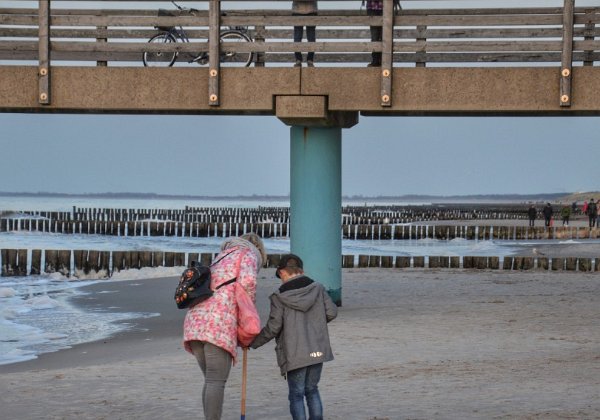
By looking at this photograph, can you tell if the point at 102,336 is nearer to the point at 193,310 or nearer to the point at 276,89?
the point at 276,89

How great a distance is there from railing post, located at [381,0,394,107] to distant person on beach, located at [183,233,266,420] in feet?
29.1

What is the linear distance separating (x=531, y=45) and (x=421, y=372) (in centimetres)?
684

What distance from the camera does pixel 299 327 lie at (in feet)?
26.7

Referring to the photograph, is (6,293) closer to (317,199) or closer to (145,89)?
(145,89)

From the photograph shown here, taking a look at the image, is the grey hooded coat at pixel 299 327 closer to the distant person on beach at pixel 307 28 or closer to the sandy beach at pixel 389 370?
the sandy beach at pixel 389 370

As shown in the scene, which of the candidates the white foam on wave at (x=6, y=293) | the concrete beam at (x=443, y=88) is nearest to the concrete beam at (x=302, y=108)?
the concrete beam at (x=443, y=88)

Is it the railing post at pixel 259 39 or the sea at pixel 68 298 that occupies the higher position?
the railing post at pixel 259 39

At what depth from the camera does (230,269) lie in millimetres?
7902

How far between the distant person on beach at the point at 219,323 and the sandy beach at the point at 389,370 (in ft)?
5.74

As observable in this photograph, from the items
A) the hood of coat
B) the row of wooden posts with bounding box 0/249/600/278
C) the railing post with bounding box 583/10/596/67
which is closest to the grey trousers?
the hood of coat

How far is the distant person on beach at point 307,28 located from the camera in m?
16.8

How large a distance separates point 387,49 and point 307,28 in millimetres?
1393

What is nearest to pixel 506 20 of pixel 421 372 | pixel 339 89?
pixel 339 89

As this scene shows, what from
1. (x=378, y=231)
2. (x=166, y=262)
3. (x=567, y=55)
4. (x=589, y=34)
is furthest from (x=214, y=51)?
(x=378, y=231)
